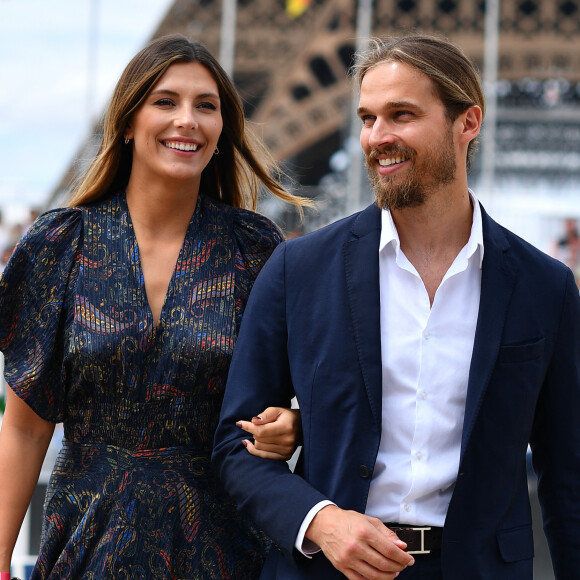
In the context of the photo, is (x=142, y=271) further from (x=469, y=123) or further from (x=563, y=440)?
(x=563, y=440)

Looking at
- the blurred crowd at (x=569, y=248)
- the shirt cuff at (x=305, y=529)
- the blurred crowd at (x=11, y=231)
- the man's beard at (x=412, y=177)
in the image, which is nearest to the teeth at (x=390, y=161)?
the man's beard at (x=412, y=177)

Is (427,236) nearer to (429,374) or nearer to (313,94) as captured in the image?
(429,374)

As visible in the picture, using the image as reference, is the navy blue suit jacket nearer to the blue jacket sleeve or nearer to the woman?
the blue jacket sleeve

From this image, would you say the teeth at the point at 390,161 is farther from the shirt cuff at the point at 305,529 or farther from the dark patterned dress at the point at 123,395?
the shirt cuff at the point at 305,529

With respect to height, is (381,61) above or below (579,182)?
below

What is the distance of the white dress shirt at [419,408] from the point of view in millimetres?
2592

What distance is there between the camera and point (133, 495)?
114 inches

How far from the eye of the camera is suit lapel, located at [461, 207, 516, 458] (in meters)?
2.59

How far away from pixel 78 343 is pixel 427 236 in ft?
3.22

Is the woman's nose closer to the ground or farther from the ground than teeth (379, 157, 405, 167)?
farther from the ground

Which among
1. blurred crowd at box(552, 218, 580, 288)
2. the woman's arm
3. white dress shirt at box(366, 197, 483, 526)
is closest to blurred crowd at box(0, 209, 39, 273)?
blurred crowd at box(552, 218, 580, 288)

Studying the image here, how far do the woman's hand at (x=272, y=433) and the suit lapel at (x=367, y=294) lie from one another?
0.73 feet

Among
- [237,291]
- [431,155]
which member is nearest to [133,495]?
Answer: [237,291]

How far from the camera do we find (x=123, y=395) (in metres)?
2.95
